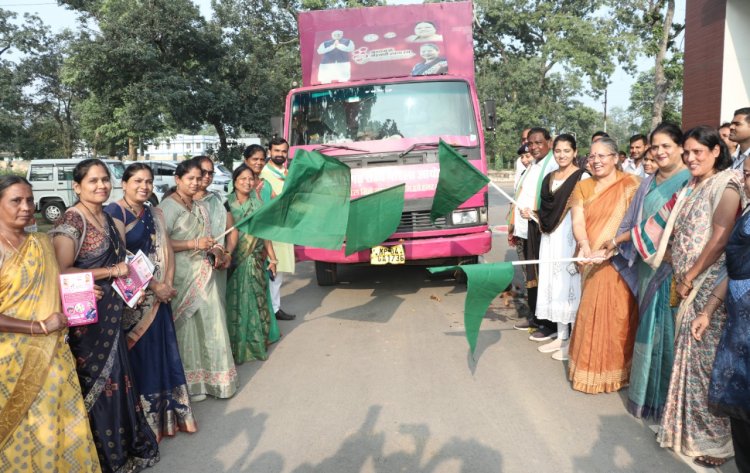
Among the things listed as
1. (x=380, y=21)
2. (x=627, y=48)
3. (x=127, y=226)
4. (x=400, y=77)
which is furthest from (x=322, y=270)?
(x=627, y=48)

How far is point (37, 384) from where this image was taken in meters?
2.41

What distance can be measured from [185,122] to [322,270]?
32.4ft

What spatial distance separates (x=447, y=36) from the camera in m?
6.50

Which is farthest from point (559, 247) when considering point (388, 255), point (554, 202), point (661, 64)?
point (661, 64)

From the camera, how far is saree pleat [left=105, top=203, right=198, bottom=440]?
122 inches

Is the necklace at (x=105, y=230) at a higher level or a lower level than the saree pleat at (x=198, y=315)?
higher

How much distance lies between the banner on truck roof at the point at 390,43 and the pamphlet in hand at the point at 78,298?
4.50m

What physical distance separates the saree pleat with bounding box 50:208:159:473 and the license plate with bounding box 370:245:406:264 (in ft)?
10.0

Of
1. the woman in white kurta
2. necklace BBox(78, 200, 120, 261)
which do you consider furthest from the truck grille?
necklace BBox(78, 200, 120, 261)

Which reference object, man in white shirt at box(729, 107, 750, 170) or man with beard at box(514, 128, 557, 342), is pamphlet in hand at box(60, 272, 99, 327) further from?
man in white shirt at box(729, 107, 750, 170)

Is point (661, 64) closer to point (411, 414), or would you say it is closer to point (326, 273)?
point (326, 273)

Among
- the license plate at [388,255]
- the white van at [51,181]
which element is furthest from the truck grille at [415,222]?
the white van at [51,181]

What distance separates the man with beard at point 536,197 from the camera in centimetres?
476

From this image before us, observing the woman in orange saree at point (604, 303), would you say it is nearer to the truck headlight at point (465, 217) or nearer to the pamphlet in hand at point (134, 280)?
the truck headlight at point (465, 217)
